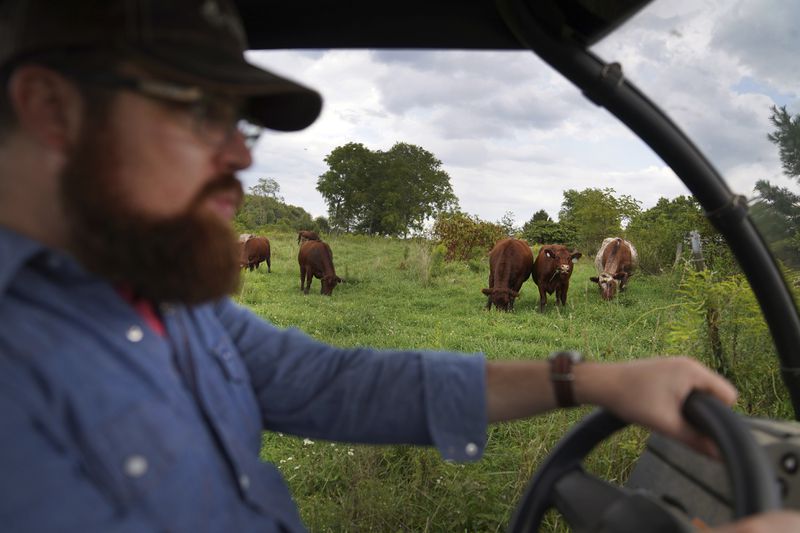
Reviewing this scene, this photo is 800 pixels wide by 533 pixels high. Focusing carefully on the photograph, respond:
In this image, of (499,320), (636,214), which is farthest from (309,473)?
(636,214)

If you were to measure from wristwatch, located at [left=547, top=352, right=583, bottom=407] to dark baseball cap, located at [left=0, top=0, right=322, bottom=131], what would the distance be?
837 mm

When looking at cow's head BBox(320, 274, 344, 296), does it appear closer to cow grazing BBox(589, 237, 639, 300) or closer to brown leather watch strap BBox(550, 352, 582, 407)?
cow grazing BBox(589, 237, 639, 300)

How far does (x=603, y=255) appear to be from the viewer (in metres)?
14.0

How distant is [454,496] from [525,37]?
2272 mm

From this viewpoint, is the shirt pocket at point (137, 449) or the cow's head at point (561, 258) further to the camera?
the cow's head at point (561, 258)

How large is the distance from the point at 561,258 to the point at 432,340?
5556 millimetres

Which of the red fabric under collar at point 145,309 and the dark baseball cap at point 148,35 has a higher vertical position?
the dark baseball cap at point 148,35

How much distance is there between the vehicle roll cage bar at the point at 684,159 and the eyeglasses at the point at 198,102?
2.54 ft

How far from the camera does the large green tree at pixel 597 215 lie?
56.4 feet

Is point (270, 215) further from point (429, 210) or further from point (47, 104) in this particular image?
point (47, 104)

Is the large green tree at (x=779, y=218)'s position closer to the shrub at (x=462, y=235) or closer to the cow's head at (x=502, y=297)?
the cow's head at (x=502, y=297)

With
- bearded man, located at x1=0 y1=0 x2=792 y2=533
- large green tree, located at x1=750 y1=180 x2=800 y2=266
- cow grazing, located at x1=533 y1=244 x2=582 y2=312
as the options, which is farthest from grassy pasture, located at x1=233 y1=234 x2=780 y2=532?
bearded man, located at x1=0 y1=0 x2=792 y2=533

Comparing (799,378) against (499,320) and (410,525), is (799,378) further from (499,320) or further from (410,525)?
(499,320)

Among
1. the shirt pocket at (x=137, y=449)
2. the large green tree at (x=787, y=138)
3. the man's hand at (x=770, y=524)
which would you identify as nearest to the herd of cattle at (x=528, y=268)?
the large green tree at (x=787, y=138)
